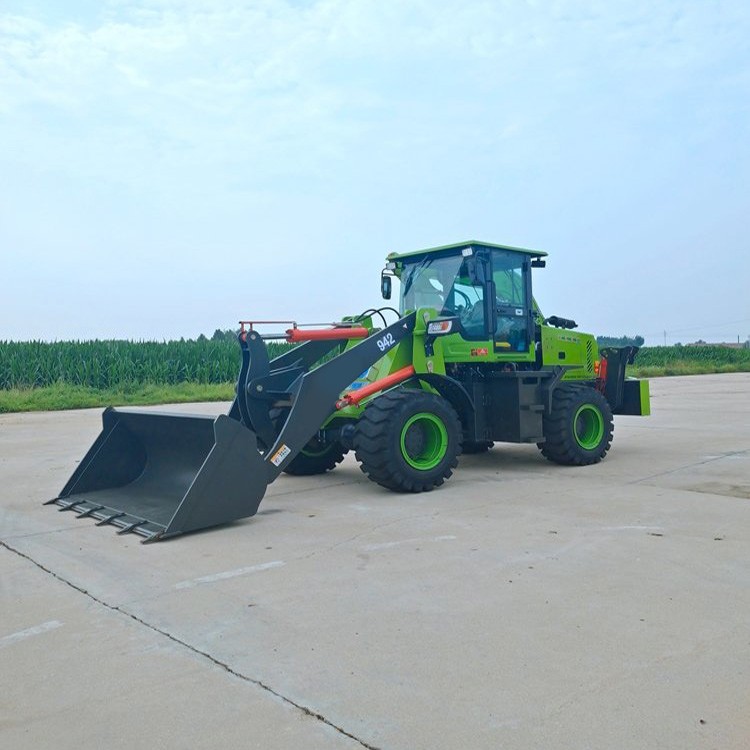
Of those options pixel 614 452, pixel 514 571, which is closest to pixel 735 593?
pixel 514 571

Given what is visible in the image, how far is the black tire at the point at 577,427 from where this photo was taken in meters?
9.32

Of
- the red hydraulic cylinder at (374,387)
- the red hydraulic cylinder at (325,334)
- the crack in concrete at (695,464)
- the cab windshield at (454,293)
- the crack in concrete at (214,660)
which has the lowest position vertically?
the crack in concrete at (214,660)

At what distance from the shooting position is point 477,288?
29.6ft

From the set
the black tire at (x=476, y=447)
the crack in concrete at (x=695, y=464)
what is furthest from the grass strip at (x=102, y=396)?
the crack in concrete at (x=695, y=464)

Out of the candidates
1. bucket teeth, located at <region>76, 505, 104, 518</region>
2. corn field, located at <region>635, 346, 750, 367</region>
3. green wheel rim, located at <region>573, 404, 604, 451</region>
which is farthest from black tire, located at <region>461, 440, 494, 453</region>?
corn field, located at <region>635, 346, 750, 367</region>

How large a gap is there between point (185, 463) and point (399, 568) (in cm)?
285

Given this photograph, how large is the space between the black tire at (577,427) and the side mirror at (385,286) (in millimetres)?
2414

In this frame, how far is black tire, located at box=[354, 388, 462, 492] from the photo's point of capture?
24.2 feet

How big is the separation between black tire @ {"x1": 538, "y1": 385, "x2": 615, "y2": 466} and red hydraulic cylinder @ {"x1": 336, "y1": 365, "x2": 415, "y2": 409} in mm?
2143

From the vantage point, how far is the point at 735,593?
4516 mm

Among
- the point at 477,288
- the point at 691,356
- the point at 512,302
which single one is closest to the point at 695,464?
the point at 512,302

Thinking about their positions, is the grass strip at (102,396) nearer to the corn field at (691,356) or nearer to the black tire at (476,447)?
the black tire at (476,447)

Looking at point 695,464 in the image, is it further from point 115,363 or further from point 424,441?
point 115,363

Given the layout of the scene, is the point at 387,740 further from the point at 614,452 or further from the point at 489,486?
the point at 614,452
